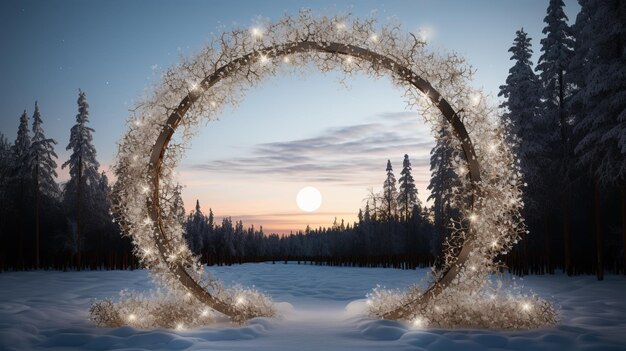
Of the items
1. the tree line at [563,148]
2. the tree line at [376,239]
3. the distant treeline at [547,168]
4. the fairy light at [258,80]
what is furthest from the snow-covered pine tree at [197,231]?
the fairy light at [258,80]

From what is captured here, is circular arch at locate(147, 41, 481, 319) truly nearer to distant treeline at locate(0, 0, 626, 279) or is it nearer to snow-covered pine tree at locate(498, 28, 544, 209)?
distant treeline at locate(0, 0, 626, 279)

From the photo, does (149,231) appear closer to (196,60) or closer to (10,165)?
(196,60)

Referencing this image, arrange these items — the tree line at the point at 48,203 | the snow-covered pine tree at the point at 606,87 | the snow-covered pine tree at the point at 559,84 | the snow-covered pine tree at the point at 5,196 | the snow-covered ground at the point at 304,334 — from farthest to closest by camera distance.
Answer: the snow-covered pine tree at the point at 5,196 → the tree line at the point at 48,203 → the snow-covered pine tree at the point at 559,84 → the snow-covered pine tree at the point at 606,87 → the snow-covered ground at the point at 304,334

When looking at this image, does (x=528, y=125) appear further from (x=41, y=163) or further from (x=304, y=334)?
(x=41, y=163)

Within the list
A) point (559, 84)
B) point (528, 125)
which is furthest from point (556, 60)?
point (528, 125)

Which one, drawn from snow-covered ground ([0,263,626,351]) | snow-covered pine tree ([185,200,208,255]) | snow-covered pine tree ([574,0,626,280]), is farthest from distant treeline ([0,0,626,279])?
snow-covered pine tree ([185,200,208,255])

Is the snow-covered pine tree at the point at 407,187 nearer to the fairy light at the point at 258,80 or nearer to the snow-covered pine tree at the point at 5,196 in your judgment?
the snow-covered pine tree at the point at 5,196
